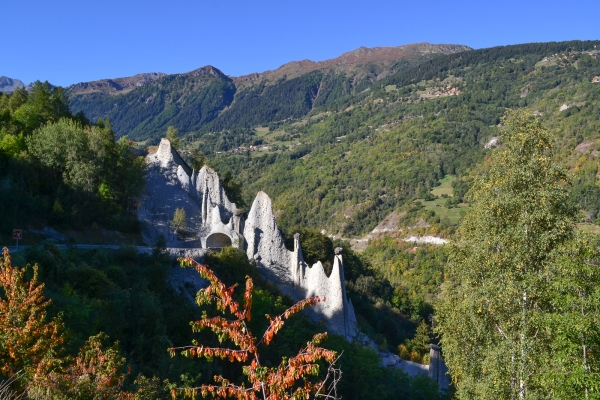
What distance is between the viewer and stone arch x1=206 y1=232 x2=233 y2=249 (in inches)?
1353

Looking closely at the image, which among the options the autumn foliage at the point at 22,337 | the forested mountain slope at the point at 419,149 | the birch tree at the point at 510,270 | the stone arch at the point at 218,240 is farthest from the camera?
the forested mountain slope at the point at 419,149

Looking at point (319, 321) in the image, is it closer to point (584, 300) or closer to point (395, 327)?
point (395, 327)

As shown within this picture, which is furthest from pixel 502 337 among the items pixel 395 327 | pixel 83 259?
pixel 395 327

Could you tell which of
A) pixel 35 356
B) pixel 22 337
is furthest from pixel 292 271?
pixel 22 337

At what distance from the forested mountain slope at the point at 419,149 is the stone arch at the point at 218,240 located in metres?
74.7

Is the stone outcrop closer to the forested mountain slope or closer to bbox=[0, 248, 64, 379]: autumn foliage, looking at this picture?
bbox=[0, 248, 64, 379]: autumn foliage

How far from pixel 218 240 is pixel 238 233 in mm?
A: 2369

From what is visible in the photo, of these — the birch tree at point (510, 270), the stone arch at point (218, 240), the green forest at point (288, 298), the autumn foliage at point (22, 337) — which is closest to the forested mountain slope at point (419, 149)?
the green forest at point (288, 298)

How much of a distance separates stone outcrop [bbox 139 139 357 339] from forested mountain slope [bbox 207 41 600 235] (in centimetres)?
7225

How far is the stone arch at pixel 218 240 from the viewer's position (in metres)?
34.4

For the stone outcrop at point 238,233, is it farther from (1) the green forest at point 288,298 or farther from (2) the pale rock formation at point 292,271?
(1) the green forest at point 288,298

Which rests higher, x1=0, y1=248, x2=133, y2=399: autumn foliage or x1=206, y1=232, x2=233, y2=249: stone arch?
x1=206, y1=232, x2=233, y2=249: stone arch

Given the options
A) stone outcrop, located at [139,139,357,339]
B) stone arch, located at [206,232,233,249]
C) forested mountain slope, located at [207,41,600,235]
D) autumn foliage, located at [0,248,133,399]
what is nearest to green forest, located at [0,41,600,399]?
autumn foliage, located at [0,248,133,399]

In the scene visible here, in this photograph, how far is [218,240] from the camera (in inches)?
1371
